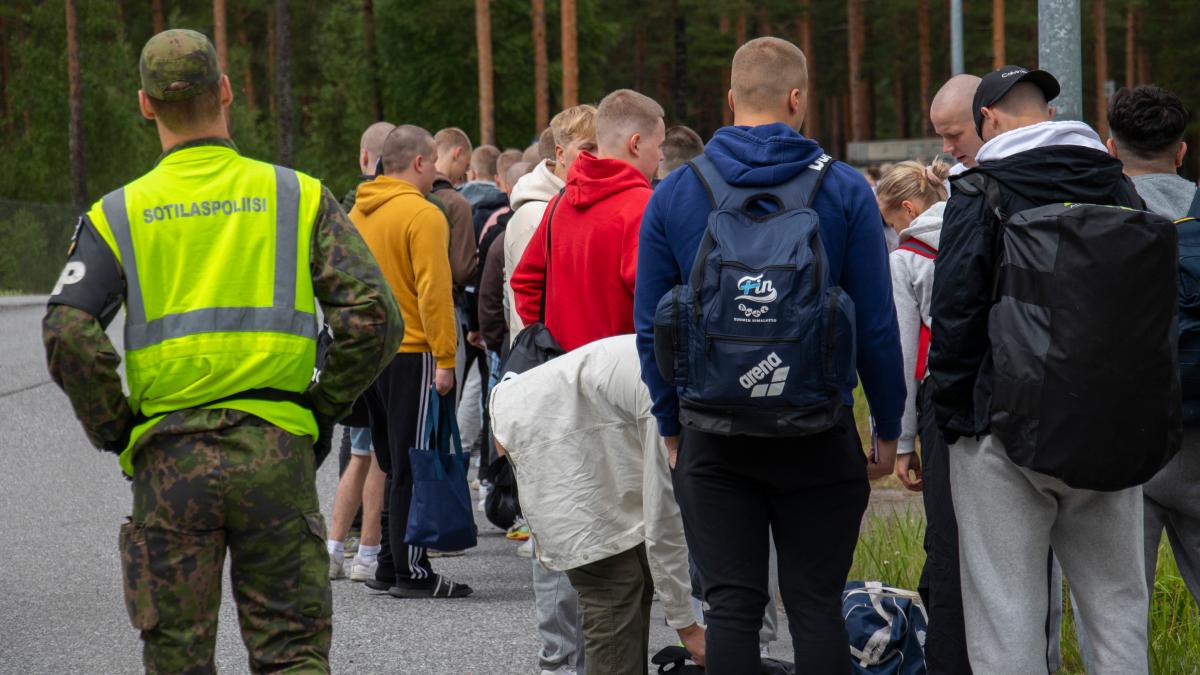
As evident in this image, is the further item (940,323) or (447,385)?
(447,385)

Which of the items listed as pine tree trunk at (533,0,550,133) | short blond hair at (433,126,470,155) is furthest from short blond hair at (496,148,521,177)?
pine tree trunk at (533,0,550,133)

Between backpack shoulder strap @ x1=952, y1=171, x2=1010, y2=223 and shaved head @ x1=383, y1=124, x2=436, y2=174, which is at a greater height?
shaved head @ x1=383, y1=124, x2=436, y2=174

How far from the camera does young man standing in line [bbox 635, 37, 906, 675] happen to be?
3.88m

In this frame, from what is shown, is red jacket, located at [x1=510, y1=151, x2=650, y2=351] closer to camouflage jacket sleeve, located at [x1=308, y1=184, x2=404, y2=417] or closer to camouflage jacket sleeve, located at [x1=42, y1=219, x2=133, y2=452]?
camouflage jacket sleeve, located at [x1=308, y1=184, x2=404, y2=417]

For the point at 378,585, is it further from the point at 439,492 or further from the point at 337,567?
the point at 439,492

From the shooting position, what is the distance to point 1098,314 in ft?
12.0

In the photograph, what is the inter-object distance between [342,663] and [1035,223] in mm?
3412

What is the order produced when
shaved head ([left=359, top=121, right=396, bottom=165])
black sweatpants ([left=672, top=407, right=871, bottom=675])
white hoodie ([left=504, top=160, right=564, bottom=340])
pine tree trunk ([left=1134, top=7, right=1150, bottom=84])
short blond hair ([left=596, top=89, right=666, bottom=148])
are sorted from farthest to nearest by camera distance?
pine tree trunk ([left=1134, top=7, right=1150, bottom=84])
shaved head ([left=359, top=121, right=396, bottom=165])
white hoodie ([left=504, top=160, right=564, bottom=340])
short blond hair ([left=596, top=89, right=666, bottom=148])
black sweatpants ([left=672, top=407, right=871, bottom=675])

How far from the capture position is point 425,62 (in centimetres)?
4434

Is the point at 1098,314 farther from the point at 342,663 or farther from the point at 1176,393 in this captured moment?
the point at 342,663

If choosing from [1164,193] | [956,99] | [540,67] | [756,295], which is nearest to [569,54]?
[540,67]

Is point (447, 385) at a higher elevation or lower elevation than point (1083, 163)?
lower

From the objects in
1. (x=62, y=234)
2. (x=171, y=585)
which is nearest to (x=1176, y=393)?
(x=171, y=585)

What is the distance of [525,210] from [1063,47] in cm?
243
